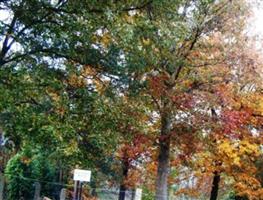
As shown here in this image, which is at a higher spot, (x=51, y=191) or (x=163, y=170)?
(x=163, y=170)

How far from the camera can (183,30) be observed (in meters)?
10.1

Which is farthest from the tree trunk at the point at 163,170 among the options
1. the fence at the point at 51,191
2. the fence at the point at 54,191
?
the fence at the point at 51,191

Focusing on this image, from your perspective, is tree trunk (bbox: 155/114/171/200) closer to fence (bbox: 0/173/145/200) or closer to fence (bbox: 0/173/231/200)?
fence (bbox: 0/173/231/200)

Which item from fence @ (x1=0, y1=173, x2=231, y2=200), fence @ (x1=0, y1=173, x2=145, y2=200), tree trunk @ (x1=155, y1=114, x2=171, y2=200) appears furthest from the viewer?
fence @ (x1=0, y1=173, x2=145, y2=200)

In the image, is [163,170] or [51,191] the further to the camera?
[51,191]

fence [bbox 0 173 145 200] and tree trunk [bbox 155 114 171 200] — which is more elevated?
tree trunk [bbox 155 114 171 200]

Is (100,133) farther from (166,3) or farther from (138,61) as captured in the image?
(166,3)

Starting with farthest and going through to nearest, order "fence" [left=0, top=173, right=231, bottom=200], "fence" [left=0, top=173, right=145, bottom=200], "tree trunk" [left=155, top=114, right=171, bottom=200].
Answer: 1. "fence" [left=0, top=173, right=145, bottom=200]
2. "fence" [left=0, top=173, right=231, bottom=200]
3. "tree trunk" [left=155, top=114, right=171, bottom=200]

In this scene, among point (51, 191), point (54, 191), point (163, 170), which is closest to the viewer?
point (163, 170)

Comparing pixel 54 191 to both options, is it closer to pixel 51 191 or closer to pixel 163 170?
pixel 51 191

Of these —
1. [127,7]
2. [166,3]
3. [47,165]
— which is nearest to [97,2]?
[127,7]

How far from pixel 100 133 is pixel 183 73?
4888 mm

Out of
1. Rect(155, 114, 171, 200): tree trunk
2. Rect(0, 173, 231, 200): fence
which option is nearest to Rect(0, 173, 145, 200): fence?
Rect(0, 173, 231, 200): fence

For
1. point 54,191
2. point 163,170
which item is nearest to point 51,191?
point 54,191
